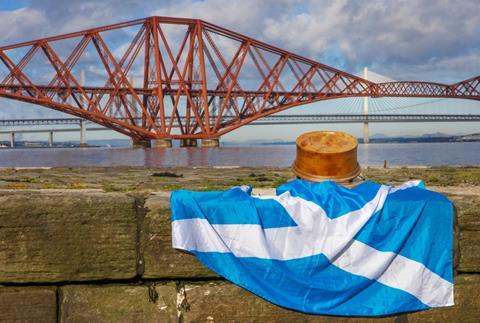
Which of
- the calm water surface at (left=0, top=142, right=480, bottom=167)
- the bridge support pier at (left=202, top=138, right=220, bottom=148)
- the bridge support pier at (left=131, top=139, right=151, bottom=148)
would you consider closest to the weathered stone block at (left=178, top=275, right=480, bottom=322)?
the calm water surface at (left=0, top=142, right=480, bottom=167)

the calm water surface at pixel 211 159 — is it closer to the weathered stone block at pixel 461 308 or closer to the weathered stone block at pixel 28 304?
the weathered stone block at pixel 461 308

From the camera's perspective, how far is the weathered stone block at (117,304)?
276 cm

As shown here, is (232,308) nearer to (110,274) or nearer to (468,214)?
(110,274)

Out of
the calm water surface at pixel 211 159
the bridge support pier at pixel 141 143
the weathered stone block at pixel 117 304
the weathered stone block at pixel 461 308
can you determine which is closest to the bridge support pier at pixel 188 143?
the bridge support pier at pixel 141 143

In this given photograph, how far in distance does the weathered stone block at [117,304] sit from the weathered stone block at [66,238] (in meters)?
0.09

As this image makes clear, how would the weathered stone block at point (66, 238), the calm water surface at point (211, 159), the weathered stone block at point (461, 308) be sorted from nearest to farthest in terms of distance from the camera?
1. the weathered stone block at point (66, 238)
2. the weathered stone block at point (461, 308)
3. the calm water surface at point (211, 159)

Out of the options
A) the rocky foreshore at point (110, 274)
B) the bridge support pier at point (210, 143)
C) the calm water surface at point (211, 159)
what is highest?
the bridge support pier at point (210, 143)

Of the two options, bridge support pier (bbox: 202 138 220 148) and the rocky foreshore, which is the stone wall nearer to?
the rocky foreshore

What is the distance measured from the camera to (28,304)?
274cm

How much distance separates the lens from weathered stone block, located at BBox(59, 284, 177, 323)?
109 inches

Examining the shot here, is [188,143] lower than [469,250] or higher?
higher

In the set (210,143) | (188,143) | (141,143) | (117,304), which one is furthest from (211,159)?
(188,143)

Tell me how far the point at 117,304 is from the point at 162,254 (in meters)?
0.37

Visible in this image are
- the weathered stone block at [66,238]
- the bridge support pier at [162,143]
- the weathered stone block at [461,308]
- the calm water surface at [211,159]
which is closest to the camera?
the weathered stone block at [66,238]
